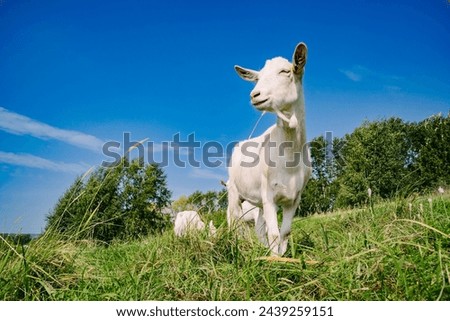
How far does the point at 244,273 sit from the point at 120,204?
160cm

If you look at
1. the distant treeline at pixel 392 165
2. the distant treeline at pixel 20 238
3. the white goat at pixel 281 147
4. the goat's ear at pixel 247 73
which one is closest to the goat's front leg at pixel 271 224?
the white goat at pixel 281 147

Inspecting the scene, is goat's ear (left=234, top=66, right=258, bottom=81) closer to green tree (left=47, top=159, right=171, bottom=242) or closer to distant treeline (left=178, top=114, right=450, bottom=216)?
distant treeline (left=178, top=114, right=450, bottom=216)

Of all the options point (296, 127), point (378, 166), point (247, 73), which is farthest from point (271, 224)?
point (378, 166)

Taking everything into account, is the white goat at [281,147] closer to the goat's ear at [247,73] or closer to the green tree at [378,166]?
the goat's ear at [247,73]

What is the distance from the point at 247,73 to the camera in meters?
3.69

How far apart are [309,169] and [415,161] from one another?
7.85ft

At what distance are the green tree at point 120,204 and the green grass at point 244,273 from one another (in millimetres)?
211

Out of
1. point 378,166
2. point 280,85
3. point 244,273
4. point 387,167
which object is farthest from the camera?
point 378,166

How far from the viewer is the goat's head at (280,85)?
3209 mm

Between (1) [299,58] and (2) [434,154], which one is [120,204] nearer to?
(1) [299,58]

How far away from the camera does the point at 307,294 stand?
2.52 metres

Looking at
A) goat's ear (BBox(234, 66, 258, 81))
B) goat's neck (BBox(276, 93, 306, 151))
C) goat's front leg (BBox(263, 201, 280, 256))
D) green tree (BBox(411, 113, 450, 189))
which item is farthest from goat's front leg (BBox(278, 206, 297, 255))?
green tree (BBox(411, 113, 450, 189))
